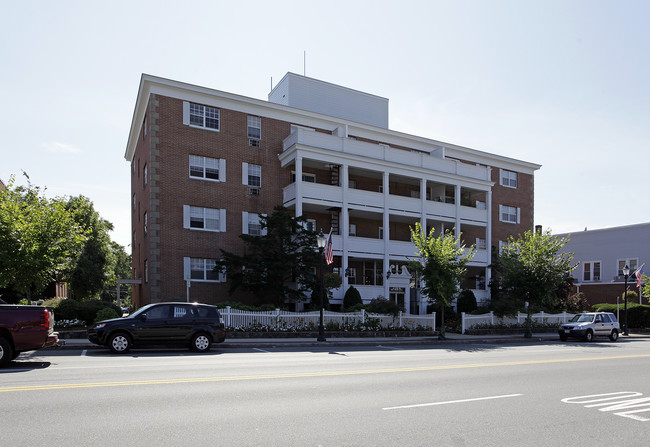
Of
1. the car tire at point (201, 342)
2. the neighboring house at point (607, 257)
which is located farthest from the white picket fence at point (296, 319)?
the neighboring house at point (607, 257)

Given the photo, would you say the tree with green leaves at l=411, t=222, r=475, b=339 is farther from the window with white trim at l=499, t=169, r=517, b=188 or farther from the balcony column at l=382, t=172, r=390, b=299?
the window with white trim at l=499, t=169, r=517, b=188

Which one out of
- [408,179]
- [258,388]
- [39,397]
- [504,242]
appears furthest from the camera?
[504,242]

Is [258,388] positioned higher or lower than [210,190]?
lower

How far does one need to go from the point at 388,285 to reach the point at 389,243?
8.55 ft

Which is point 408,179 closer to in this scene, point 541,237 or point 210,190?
point 541,237

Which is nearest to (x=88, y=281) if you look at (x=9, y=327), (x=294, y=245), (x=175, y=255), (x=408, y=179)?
(x=175, y=255)

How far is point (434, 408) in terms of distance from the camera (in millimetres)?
7906

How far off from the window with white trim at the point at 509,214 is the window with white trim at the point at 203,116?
2345cm

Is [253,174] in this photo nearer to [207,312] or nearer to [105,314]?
[105,314]

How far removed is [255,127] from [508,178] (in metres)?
22.0

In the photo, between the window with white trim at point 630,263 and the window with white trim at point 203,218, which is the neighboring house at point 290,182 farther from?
the window with white trim at point 630,263

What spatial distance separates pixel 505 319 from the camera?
30828 mm

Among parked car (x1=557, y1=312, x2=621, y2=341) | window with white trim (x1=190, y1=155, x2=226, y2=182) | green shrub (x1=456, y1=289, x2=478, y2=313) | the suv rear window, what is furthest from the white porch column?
the suv rear window

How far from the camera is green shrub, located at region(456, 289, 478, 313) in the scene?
107ft
